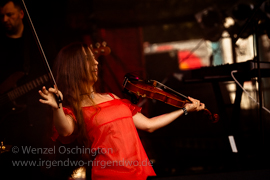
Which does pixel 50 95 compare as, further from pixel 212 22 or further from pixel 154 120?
pixel 212 22

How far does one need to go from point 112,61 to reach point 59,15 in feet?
4.38

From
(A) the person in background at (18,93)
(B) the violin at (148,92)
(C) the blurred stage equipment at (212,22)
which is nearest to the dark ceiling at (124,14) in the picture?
(C) the blurred stage equipment at (212,22)

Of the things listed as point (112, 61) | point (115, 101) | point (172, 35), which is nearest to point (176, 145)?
point (112, 61)

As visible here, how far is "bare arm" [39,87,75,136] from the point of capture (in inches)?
71.7

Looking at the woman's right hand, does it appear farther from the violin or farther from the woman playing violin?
the violin

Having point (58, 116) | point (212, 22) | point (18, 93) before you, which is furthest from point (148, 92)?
point (212, 22)

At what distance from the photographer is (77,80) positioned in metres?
2.30

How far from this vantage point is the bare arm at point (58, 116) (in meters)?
1.82

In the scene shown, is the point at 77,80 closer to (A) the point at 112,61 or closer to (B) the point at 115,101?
(B) the point at 115,101

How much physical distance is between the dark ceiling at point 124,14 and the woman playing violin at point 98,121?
5.94 ft

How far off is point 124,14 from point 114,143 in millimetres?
3789

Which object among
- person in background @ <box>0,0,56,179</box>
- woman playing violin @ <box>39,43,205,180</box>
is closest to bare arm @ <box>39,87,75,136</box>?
woman playing violin @ <box>39,43,205,180</box>

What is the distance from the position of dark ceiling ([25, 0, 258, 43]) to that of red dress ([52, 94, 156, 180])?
2162 mm

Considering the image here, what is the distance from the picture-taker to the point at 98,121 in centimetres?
217
